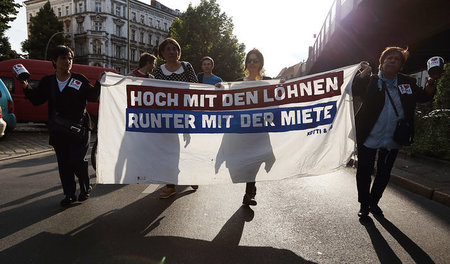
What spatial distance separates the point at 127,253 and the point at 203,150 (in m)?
1.47

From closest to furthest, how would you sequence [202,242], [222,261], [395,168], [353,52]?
[222,261] < [202,242] < [395,168] < [353,52]

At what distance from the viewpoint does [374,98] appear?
3.70 m

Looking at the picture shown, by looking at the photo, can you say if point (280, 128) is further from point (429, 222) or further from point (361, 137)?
point (429, 222)

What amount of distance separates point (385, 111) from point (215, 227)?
90.7 inches

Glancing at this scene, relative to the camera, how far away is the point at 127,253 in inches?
107

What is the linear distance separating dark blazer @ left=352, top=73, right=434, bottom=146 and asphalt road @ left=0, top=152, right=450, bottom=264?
1062 millimetres

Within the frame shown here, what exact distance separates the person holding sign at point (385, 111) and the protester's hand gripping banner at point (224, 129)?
7.6 inches

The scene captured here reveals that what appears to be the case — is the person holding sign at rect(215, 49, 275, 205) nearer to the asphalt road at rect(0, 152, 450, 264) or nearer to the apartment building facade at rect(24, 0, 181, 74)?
the asphalt road at rect(0, 152, 450, 264)

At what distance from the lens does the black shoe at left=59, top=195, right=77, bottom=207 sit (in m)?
3.98

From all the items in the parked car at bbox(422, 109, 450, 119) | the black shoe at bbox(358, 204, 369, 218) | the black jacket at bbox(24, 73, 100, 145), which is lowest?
the black shoe at bbox(358, 204, 369, 218)

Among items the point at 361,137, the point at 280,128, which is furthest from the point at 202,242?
the point at 361,137

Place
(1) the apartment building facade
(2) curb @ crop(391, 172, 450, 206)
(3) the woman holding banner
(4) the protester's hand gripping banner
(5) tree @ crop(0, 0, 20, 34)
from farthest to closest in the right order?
1. (1) the apartment building facade
2. (5) tree @ crop(0, 0, 20, 34)
3. (2) curb @ crop(391, 172, 450, 206)
4. (3) the woman holding banner
5. (4) the protester's hand gripping banner

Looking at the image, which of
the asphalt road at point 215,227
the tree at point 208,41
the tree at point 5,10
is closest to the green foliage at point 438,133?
the asphalt road at point 215,227

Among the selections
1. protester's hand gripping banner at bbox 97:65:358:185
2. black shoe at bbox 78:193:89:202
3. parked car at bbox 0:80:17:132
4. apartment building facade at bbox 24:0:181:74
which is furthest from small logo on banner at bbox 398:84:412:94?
apartment building facade at bbox 24:0:181:74
